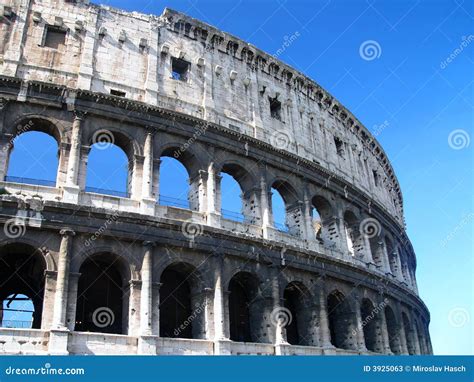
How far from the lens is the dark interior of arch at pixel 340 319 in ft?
60.3

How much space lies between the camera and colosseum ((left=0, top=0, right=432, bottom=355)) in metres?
13.3

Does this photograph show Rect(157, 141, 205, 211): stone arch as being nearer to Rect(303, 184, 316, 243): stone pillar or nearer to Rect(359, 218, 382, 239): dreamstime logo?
Rect(303, 184, 316, 243): stone pillar

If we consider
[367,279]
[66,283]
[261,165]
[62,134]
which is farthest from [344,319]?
[62,134]

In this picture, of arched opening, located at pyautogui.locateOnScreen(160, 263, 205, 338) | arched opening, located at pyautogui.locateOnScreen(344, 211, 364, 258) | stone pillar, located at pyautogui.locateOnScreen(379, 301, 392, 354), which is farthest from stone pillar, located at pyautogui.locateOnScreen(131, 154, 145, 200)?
stone pillar, located at pyautogui.locateOnScreen(379, 301, 392, 354)

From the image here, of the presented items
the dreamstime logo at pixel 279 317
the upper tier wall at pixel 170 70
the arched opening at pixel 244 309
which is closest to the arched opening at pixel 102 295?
the arched opening at pixel 244 309

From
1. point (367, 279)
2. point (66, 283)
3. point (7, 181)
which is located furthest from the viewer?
point (367, 279)

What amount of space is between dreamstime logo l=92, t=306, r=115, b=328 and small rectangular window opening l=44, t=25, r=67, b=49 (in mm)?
8589

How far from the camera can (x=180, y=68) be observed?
18531 millimetres

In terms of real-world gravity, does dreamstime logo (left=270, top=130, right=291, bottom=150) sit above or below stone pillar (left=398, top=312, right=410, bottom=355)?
above

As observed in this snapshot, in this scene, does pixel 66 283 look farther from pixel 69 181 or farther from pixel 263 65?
pixel 263 65

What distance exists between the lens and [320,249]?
730 inches

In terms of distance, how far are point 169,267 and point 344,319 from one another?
7.61 m

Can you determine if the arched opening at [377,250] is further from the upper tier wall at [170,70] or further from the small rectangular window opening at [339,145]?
the small rectangular window opening at [339,145]

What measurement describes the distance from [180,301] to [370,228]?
11190 millimetres
